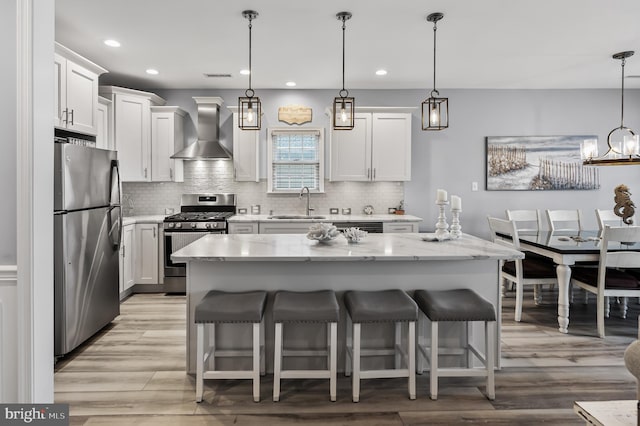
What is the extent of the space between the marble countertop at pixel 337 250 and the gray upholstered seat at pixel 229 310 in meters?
0.25

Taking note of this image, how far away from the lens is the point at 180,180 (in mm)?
5566

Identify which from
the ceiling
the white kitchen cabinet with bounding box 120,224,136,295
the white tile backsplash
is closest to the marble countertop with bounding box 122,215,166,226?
the white kitchen cabinet with bounding box 120,224,136,295

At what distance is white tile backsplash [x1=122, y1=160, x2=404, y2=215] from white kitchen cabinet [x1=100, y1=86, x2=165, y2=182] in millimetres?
476

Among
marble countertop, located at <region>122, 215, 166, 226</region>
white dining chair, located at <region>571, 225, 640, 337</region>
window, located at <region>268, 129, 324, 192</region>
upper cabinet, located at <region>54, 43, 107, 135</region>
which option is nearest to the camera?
white dining chair, located at <region>571, 225, 640, 337</region>

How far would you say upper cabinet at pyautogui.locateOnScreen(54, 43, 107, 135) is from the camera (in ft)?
11.8

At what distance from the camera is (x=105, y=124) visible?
497 cm

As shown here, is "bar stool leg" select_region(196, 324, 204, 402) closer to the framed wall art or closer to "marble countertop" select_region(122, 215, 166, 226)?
"marble countertop" select_region(122, 215, 166, 226)

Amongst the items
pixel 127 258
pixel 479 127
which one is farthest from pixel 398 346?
pixel 479 127

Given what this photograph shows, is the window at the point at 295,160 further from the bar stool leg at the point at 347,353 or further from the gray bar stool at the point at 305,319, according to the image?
the gray bar stool at the point at 305,319

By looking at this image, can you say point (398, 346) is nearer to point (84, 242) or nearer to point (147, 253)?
point (84, 242)

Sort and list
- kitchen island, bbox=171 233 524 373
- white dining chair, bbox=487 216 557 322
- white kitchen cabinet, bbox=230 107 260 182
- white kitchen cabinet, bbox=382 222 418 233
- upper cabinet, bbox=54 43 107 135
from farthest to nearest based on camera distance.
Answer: white kitchen cabinet, bbox=230 107 260 182 < white kitchen cabinet, bbox=382 222 418 233 < white dining chair, bbox=487 216 557 322 < upper cabinet, bbox=54 43 107 135 < kitchen island, bbox=171 233 524 373

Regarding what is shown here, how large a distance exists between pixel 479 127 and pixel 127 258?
4.86m

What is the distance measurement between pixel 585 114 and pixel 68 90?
6268mm

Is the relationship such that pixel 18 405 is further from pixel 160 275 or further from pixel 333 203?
pixel 333 203
